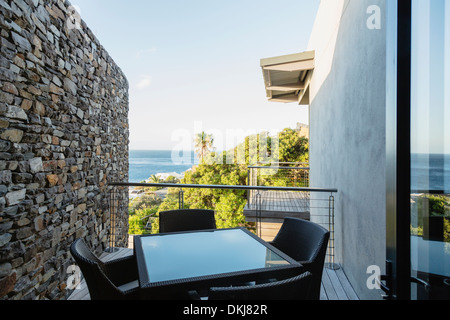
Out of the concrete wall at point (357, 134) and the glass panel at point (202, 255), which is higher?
the concrete wall at point (357, 134)

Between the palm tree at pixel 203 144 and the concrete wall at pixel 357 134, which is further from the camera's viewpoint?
the palm tree at pixel 203 144

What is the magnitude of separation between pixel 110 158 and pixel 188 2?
32.0 feet

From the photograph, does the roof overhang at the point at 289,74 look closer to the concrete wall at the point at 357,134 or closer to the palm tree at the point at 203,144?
the concrete wall at the point at 357,134

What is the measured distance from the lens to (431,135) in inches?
31.3

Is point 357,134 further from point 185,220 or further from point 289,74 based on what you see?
point 289,74

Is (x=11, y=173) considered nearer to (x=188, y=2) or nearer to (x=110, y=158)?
(x=110, y=158)

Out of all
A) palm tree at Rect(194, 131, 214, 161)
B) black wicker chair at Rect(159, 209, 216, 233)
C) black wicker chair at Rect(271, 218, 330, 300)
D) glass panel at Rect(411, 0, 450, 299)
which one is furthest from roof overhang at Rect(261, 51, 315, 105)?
palm tree at Rect(194, 131, 214, 161)

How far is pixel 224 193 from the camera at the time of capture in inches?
685

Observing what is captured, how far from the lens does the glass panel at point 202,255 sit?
1.48m

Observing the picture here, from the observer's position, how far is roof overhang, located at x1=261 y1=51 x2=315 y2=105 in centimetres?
499

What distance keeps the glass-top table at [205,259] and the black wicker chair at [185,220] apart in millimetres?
392

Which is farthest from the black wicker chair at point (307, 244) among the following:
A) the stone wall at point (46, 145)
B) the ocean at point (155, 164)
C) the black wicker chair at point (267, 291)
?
the ocean at point (155, 164)

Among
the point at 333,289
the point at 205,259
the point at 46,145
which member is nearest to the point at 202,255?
the point at 205,259
